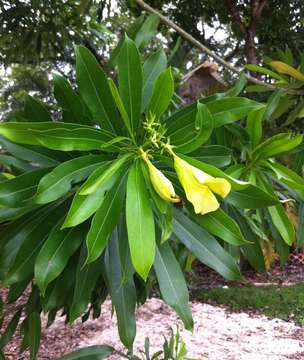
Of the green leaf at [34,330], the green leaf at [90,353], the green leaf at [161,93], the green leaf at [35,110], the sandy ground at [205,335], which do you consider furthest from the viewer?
the sandy ground at [205,335]

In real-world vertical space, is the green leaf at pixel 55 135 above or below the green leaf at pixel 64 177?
above

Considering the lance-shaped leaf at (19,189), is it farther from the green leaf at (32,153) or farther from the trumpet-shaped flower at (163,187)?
the trumpet-shaped flower at (163,187)

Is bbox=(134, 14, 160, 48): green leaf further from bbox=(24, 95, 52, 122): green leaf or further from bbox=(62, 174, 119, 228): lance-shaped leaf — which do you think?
bbox=(62, 174, 119, 228): lance-shaped leaf

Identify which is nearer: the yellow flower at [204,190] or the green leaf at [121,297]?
Result: the yellow flower at [204,190]

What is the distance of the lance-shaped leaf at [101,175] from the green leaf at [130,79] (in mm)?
108

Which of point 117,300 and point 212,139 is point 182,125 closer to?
point 212,139

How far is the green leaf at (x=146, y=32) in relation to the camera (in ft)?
5.16

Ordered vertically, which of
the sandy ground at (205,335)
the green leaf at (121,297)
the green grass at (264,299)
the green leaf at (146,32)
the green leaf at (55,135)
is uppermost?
the green leaf at (146,32)

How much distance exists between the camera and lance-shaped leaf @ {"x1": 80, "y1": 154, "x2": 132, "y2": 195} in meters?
0.95

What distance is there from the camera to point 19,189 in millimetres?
1134

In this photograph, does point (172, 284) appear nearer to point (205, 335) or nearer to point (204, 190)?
point (204, 190)

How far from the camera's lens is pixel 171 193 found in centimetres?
89

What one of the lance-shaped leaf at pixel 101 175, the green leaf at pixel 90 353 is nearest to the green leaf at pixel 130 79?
the lance-shaped leaf at pixel 101 175

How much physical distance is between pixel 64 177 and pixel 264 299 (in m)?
4.54
